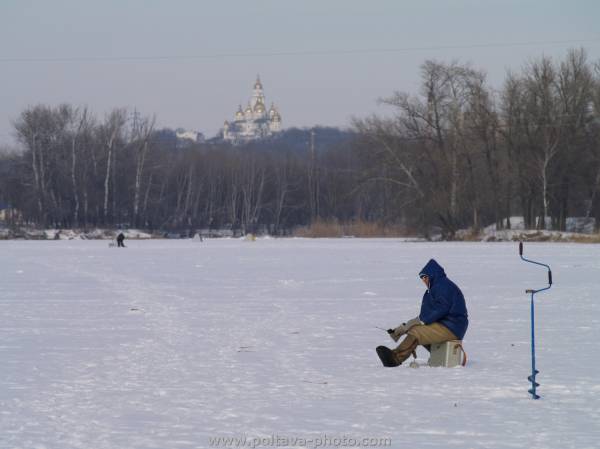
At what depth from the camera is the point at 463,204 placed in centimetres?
6241

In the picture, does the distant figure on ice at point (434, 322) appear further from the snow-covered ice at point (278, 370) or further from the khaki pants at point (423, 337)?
the snow-covered ice at point (278, 370)

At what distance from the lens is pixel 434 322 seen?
10.9 metres

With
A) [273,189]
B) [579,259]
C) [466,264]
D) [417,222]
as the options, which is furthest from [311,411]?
[273,189]

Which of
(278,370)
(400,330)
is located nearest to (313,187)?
(400,330)

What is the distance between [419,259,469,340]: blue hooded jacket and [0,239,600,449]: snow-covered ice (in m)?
0.49

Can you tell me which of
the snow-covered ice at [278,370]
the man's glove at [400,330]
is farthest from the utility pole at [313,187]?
the man's glove at [400,330]

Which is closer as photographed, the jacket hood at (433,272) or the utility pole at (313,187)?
the jacket hood at (433,272)

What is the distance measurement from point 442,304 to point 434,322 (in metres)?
0.22

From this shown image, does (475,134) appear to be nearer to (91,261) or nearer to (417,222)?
(417,222)

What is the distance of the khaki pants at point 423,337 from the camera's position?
1080cm

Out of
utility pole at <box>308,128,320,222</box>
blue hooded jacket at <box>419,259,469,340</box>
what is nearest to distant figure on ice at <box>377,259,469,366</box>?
blue hooded jacket at <box>419,259,469,340</box>

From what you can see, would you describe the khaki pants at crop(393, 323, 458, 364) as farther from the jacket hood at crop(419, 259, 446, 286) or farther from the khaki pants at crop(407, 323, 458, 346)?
the jacket hood at crop(419, 259, 446, 286)

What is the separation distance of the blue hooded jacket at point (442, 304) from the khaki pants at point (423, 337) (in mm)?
57

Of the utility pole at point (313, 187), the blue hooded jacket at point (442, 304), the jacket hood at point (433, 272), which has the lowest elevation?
the blue hooded jacket at point (442, 304)
